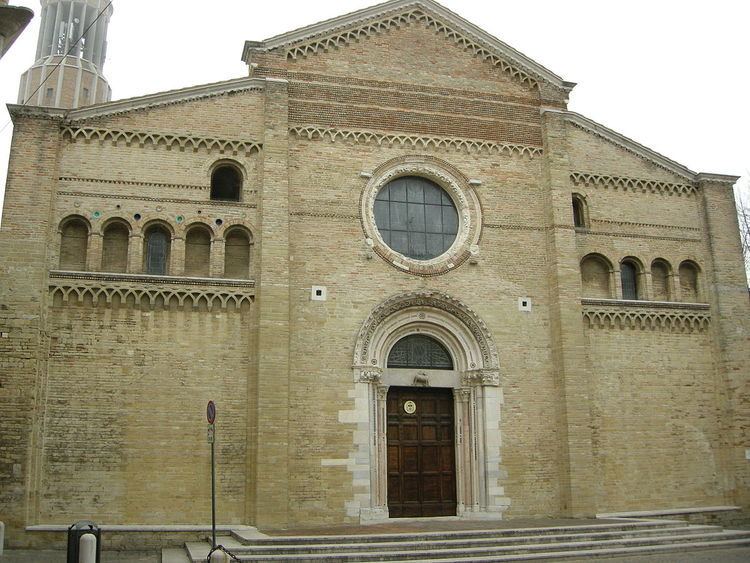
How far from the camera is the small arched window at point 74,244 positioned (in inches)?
619

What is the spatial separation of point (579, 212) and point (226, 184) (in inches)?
348

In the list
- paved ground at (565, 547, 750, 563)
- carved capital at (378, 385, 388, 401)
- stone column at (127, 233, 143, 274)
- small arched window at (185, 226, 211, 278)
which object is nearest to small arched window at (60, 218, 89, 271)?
stone column at (127, 233, 143, 274)

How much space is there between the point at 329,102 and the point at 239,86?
83.5 inches

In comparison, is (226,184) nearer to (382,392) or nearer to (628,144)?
(382,392)

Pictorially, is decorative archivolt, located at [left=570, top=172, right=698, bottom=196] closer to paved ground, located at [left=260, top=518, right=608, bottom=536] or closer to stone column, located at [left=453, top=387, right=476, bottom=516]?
stone column, located at [left=453, top=387, right=476, bottom=516]

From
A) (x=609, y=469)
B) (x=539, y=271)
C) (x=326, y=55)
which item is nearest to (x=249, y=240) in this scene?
(x=326, y=55)

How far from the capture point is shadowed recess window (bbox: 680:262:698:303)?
19.5m

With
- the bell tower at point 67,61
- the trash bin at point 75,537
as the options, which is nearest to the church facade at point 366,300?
the trash bin at point 75,537

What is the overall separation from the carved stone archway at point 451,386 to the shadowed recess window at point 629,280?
14.0ft

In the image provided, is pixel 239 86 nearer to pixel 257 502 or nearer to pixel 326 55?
pixel 326 55

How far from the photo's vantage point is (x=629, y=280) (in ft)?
63.3

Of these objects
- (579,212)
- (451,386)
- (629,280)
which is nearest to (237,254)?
(451,386)

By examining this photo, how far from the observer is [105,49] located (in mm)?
52250

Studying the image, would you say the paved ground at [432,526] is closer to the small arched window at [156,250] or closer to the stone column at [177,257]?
the stone column at [177,257]
